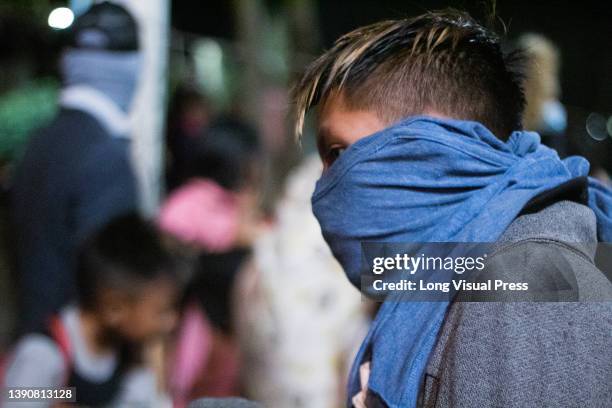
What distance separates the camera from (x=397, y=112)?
1421mm

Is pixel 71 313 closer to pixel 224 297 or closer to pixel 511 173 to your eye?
pixel 224 297

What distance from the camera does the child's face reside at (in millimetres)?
2951

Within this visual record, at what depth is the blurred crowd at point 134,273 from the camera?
296 centimetres

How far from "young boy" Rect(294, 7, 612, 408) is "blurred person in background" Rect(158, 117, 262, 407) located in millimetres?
1926

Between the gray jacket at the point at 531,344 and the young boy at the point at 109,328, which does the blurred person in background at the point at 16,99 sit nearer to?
the young boy at the point at 109,328

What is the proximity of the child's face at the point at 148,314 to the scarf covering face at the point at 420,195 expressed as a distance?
1.67 metres

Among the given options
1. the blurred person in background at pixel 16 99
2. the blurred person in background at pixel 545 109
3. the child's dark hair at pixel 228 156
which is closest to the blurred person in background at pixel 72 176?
the blurred person in background at pixel 16 99

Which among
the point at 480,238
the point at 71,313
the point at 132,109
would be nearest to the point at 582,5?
the point at 132,109

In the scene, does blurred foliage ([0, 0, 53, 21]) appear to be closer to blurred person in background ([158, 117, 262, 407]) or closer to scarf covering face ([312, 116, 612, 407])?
blurred person in background ([158, 117, 262, 407])

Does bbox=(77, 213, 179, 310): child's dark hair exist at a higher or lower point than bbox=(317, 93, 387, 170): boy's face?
lower

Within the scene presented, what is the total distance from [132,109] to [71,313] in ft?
3.36

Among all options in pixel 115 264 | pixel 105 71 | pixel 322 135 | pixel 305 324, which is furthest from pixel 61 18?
pixel 322 135

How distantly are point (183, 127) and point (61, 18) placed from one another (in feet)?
3.62

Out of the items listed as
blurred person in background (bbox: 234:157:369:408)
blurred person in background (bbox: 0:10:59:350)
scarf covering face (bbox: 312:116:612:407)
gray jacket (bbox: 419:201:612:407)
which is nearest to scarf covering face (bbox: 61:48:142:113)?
blurred person in background (bbox: 0:10:59:350)
